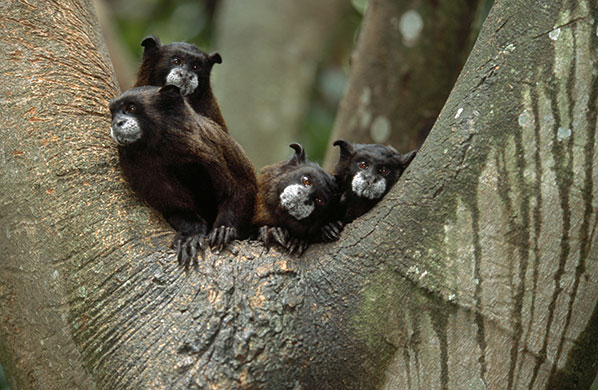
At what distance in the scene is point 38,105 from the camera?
10.8ft

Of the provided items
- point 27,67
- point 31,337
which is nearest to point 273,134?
point 27,67

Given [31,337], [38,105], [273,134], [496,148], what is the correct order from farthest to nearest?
[273,134]
[38,105]
[31,337]
[496,148]

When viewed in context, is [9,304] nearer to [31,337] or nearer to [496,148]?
[31,337]

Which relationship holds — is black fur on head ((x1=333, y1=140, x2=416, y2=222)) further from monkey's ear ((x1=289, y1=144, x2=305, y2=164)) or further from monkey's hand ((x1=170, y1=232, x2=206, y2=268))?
monkey's hand ((x1=170, y1=232, x2=206, y2=268))

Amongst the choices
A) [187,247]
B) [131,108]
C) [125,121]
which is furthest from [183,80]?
[187,247]

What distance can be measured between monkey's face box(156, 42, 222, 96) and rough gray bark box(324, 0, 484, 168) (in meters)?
1.60

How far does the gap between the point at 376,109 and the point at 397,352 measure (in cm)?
319

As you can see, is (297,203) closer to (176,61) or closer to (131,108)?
(131,108)

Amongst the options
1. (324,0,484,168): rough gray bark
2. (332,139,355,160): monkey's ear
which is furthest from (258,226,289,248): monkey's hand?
(324,0,484,168): rough gray bark

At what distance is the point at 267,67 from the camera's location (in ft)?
28.0

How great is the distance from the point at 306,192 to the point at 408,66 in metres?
2.19

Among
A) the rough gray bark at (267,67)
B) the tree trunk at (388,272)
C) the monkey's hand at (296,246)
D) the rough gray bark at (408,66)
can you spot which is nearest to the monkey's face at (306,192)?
the monkey's hand at (296,246)

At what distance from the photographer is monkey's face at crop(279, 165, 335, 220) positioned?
385 centimetres

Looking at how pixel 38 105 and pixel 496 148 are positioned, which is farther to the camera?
pixel 38 105
